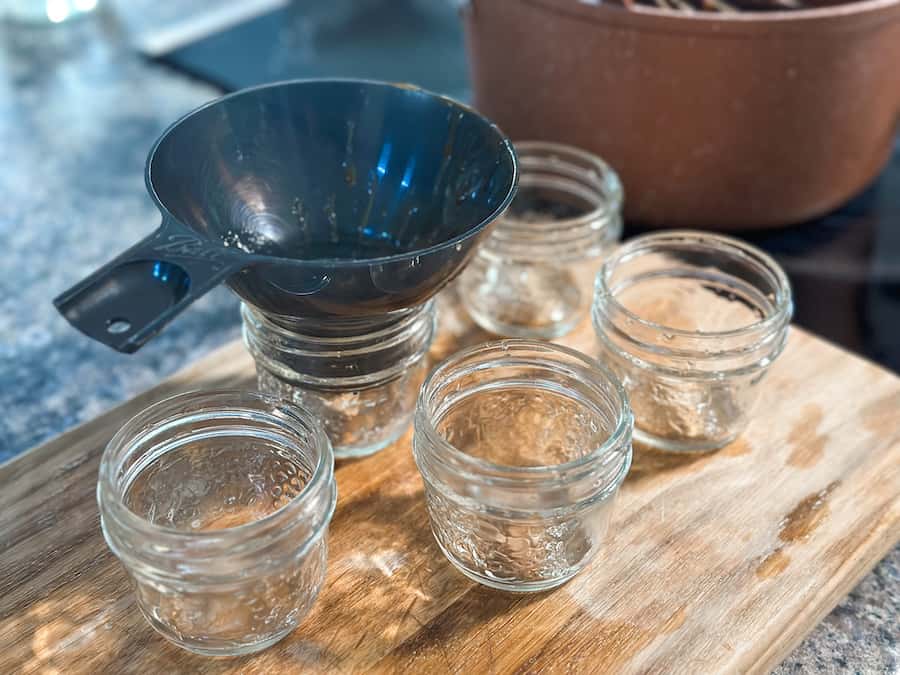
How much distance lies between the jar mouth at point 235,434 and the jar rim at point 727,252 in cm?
21

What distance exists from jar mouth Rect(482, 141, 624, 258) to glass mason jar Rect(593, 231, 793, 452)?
1.7 inches

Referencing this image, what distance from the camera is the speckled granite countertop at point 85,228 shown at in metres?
0.60

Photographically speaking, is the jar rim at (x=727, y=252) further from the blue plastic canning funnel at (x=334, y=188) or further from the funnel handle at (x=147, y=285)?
the funnel handle at (x=147, y=285)

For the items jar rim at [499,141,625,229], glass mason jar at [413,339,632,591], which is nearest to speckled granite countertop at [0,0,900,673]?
glass mason jar at [413,339,632,591]

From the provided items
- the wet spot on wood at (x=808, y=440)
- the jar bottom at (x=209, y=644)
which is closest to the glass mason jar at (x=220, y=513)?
the jar bottom at (x=209, y=644)

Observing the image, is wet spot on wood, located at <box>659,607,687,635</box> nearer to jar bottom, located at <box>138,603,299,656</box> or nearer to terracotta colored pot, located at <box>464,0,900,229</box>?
jar bottom, located at <box>138,603,299,656</box>

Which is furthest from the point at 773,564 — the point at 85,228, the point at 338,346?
the point at 85,228

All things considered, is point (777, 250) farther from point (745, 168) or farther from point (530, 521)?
point (530, 521)

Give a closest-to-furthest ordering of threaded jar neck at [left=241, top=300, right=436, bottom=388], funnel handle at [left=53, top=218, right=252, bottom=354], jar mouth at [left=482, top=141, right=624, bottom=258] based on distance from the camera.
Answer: funnel handle at [left=53, top=218, right=252, bottom=354] → threaded jar neck at [left=241, top=300, right=436, bottom=388] → jar mouth at [left=482, top=141, right=624, bottom=258]

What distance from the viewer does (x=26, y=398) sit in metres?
0.74

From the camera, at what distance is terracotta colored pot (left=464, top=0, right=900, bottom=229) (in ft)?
2.40

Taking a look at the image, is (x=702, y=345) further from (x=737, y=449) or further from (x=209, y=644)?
(x=209, y=644)

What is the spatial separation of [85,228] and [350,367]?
43 centimetres

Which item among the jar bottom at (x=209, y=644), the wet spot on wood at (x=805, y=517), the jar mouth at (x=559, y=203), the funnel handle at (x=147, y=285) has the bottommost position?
the wet spot on wood at (x=805, y=517)
